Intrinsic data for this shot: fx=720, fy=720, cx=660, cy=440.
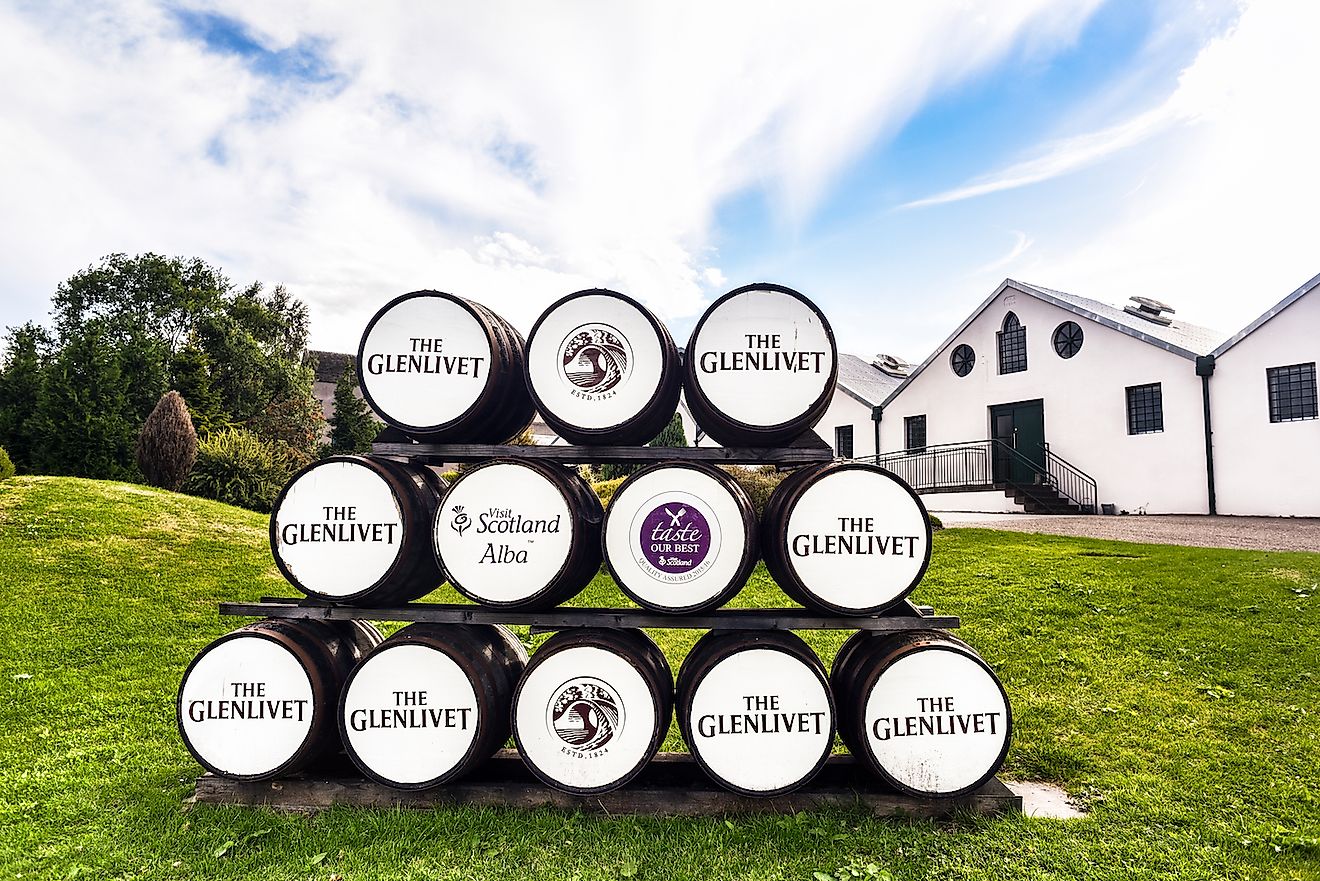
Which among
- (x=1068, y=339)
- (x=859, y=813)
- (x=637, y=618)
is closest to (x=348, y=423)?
(x=1068, y=339)

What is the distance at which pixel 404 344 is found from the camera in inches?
143

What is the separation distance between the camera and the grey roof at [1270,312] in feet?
46.1

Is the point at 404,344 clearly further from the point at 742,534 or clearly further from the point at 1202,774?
the point at 1202,774

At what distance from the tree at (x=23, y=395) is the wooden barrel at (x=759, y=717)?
20.4 m

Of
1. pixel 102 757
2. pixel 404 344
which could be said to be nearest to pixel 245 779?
pixel 102 757

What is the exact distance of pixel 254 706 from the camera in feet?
11.4

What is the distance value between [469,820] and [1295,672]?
5.99 metres

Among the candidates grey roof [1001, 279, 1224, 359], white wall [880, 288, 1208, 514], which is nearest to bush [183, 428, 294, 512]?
white wall [880, 288, 1208, 514]

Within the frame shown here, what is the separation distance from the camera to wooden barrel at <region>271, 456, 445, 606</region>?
3479mm

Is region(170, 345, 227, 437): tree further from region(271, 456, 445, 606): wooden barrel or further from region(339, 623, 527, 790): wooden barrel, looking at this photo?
region(339, 623, 527, 790): wooden barrel

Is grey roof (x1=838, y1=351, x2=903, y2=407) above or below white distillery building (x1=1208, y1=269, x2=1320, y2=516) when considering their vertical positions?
above

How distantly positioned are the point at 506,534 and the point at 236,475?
13.4 metres

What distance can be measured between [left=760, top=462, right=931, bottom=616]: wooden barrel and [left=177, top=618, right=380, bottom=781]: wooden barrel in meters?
2.36

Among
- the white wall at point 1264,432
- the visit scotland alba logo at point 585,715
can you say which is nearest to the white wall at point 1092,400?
the white wall at point 1264,432
